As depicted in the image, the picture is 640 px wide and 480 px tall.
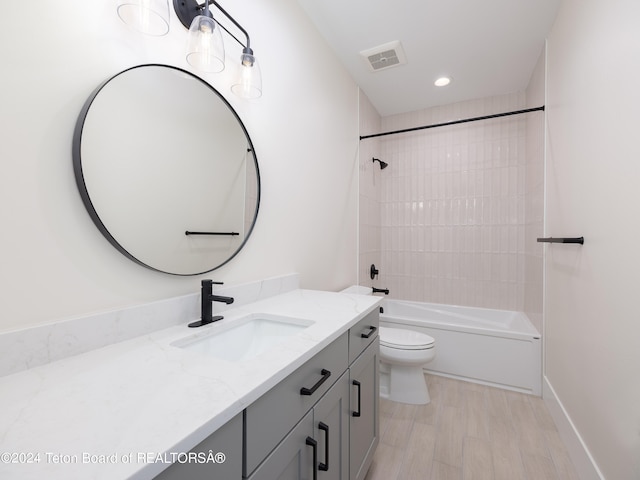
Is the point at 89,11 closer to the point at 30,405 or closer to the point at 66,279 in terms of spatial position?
the point at 66,279

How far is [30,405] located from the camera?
52 cm

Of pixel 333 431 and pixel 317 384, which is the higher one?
pixel 317 384

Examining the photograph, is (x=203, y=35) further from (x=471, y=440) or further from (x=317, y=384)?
(x=471, y=440)

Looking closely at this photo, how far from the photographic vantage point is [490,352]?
2.24 m

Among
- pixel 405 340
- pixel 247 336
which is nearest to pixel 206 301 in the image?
pixel 247 336

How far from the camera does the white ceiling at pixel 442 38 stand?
5.85ft

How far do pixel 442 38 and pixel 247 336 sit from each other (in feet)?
7.79

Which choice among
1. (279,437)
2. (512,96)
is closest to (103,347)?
(279,437)

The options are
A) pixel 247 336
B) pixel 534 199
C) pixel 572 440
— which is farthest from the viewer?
pixel 534 199

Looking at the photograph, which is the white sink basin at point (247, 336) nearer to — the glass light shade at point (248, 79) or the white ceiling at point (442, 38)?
the glass light shade at point (248, 79)

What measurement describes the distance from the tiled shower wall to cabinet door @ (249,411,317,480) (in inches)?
91.1

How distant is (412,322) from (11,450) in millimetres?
2504

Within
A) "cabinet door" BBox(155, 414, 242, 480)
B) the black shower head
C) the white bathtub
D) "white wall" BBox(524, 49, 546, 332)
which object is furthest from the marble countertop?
the black shower head

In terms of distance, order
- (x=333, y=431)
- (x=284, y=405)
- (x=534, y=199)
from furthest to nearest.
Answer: (x=534, y=199) < (x=333, y=431) < (x=284, y=405)
